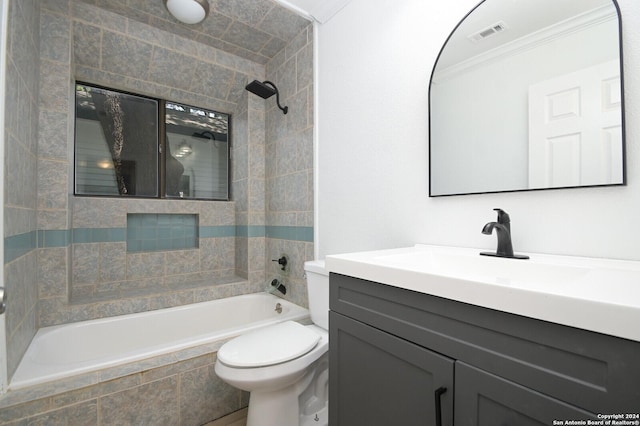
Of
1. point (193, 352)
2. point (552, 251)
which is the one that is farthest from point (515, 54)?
point (193, 352)

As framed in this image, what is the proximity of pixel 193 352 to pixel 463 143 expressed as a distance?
170cm

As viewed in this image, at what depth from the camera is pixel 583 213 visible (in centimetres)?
87

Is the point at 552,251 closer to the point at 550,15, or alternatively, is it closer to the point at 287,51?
the point at 550,15

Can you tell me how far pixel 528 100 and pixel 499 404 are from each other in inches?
38.4

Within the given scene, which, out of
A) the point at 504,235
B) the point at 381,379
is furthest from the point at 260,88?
the point at 381,379

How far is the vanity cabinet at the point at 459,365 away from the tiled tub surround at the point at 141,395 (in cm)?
89

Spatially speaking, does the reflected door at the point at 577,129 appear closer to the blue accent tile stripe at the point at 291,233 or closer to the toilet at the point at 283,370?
the toilet at the point at 283,370

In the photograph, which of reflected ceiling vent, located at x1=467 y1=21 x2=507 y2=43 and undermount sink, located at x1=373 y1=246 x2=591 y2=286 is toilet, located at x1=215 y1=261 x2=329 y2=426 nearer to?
undermount sink, located at x1=373 y1=246 x2=591 y2=286

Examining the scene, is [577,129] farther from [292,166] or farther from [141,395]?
[141,395]

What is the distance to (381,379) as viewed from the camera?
0.80 meters

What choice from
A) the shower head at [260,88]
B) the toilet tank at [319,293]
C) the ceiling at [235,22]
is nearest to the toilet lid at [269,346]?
the toilet tank at [319,293]

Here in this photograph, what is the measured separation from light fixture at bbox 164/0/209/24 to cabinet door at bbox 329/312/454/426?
6.75ft

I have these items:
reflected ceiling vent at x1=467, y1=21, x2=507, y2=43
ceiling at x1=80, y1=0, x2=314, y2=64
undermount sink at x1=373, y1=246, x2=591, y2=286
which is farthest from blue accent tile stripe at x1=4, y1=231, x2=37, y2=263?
reflected ceiling vent at x1=467, y1=21, x2=507, y2=43

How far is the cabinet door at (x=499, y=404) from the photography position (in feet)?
1.64
